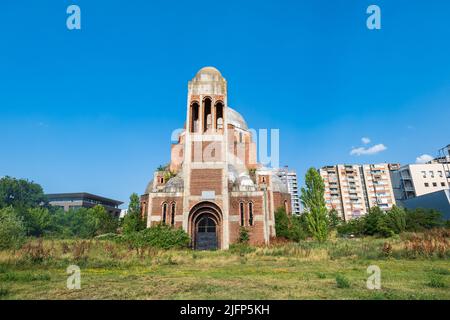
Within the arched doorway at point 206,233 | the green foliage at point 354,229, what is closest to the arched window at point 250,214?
the arched doorway at point 206,233

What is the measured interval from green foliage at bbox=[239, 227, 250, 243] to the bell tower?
1.02 metres

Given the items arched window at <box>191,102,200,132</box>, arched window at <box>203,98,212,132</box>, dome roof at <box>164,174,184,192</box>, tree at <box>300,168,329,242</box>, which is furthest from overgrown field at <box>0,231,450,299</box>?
arched window at <box>203,98,212,132</box>

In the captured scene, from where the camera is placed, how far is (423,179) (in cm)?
5612

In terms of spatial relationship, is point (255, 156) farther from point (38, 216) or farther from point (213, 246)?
point (38, 216)

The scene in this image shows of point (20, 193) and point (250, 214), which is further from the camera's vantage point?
point (20, 193)

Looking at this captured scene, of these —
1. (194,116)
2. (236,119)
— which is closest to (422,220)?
(236,119)

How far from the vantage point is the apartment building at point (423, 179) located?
5525 cm

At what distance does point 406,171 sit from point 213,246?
53274mm

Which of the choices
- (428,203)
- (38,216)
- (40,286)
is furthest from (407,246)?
(38,216)

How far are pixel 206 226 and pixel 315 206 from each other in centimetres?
983

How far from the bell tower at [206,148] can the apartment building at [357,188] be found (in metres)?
54.7

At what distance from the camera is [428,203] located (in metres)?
46.0

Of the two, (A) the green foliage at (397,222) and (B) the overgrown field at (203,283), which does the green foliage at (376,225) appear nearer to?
(A) the green foliage at (397,222)

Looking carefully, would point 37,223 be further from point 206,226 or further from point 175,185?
point 206,226
